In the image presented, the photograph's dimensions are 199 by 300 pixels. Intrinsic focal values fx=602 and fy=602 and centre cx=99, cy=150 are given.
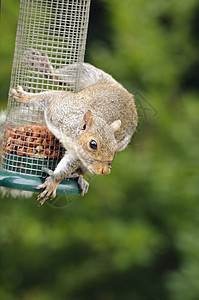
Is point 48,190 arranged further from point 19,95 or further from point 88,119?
point 19,95

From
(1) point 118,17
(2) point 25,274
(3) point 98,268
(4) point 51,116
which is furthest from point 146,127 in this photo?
(4) point 51,116

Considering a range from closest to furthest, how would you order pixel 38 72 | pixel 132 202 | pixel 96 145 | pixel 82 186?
pixel 96 145
pixel 82 186
pixel 38 72
pixel 132 202

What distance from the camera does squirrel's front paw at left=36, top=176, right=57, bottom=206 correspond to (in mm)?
3230

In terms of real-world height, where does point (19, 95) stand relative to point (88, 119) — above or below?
below

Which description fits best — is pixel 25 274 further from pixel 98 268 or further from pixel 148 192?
pixel 148 192

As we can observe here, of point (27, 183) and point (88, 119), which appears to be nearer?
point (88, 119)

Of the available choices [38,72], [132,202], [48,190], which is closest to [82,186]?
[48,190]

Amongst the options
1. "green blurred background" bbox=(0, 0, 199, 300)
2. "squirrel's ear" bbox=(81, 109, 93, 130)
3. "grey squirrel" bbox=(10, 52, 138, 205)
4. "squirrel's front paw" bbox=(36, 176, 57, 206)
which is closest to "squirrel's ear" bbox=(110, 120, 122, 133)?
"grey squirrel" bbox=(10, 52, 138, 205)

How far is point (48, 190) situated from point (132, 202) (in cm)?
247

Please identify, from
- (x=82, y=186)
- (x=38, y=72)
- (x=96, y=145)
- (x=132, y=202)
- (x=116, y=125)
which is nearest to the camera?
(x=96, y=145)

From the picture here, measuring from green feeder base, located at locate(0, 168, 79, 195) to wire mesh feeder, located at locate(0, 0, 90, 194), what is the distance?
0.23m

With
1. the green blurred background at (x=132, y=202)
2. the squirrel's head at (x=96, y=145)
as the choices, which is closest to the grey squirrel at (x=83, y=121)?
the squirrel's head at (x=96, y=145)

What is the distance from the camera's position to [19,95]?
11.6 feet

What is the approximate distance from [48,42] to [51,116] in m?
0.66
